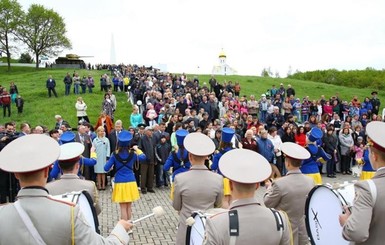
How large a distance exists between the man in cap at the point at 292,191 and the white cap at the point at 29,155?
3198mm

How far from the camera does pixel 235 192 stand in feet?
10.1

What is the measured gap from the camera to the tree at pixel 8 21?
62031mm

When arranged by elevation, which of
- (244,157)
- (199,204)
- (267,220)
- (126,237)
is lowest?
(199,204)

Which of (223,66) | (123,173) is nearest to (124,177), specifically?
(123,173)

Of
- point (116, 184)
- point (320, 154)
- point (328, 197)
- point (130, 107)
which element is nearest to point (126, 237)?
point (328, 197)

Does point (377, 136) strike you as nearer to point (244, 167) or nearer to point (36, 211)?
point (244, 167)

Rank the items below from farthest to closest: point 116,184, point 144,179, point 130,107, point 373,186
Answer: point 130,107 → point 144,179 → point 116,184 → point 373,186

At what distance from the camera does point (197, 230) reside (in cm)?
416

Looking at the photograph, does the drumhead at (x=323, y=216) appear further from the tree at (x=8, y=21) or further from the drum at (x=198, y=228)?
the tree at (x=8, y=21)

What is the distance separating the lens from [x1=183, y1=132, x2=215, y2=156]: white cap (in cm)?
522

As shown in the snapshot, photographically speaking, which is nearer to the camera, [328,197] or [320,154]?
[328,197]

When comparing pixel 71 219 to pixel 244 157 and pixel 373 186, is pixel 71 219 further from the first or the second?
pixel 373 186

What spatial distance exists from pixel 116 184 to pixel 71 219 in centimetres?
532

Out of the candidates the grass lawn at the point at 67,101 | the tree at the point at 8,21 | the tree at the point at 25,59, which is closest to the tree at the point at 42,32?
the tree at the point at 8,21
